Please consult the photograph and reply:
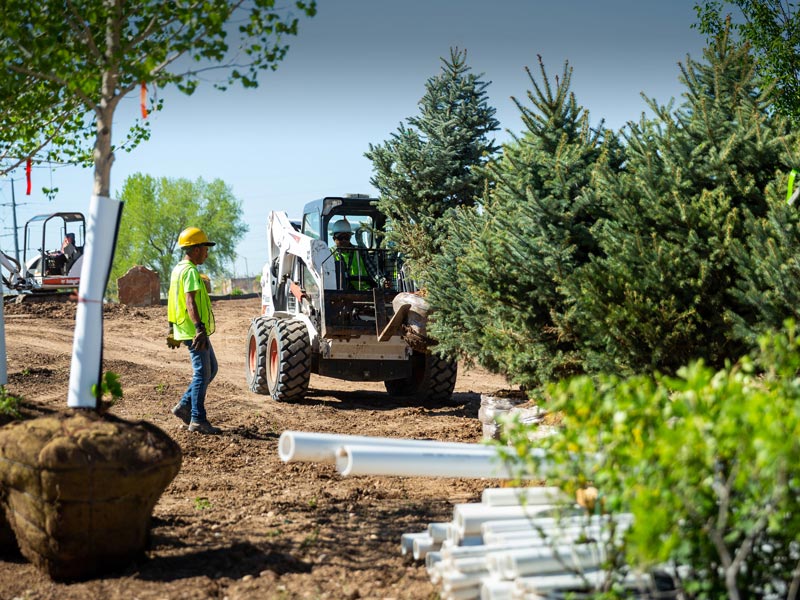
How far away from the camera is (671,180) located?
6.78m

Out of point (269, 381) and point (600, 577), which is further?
point (269, 381)

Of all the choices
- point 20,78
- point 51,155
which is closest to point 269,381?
point 51,155

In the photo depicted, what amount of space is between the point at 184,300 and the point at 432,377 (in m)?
4.65

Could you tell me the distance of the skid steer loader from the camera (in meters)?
12.6

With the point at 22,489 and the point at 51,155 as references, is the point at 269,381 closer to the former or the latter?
the point at 51,155

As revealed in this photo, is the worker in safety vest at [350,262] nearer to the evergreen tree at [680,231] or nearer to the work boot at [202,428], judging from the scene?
the work boot at [202,428]

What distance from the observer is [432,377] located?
13.4m

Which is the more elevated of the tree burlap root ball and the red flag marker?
the red flag marker

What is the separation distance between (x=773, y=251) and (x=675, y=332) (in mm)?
996

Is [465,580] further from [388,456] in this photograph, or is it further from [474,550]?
[388,456]

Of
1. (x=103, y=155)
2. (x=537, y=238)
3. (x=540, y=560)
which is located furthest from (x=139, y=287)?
(x=540, y=560)

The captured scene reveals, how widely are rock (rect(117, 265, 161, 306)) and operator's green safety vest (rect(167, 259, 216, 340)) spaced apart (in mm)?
21327

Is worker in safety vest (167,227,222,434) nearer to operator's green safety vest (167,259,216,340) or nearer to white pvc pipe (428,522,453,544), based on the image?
operator's green safety vest (167,259,216,340)

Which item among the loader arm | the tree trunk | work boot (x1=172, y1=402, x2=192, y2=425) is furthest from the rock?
the tree trunk
